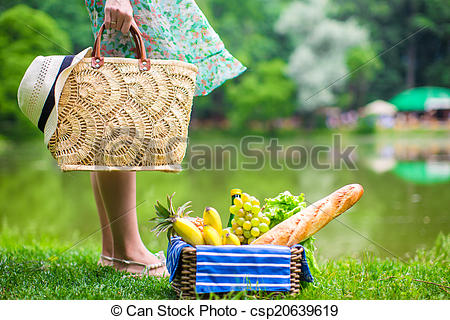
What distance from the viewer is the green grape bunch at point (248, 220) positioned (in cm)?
150

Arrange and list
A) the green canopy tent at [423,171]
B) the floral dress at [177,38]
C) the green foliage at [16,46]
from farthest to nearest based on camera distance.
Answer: the green foliage at [16,46]
the green canopy tent at [423,171]
the floral dress at [177,38]

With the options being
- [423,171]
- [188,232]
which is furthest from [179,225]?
[423,171]

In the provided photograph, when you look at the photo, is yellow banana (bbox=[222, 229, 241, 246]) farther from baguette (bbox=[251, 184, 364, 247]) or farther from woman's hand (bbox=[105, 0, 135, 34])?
woman's hand (bbox=[105, 0, 135, 34])

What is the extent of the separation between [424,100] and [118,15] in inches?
712

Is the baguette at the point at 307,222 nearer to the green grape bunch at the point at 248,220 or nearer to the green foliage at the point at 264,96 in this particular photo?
the green grape bunch at the point at 248,220

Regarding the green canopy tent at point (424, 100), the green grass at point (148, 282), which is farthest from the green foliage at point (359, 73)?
the green grass at point (148, 282)

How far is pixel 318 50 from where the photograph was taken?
17062 mm

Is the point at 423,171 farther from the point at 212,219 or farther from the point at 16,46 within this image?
the point at 16,46

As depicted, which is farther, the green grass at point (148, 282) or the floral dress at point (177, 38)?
the floral dress at point (177, 38)

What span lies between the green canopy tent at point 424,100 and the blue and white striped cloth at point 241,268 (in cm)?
1765

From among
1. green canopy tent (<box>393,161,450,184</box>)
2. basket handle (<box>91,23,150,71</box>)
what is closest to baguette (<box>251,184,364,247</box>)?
basket handle (<box>91,23,150,71</box>)

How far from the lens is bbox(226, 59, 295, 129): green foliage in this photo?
17.5 metres

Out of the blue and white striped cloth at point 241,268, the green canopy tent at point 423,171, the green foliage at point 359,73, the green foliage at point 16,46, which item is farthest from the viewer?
the green foliage at point 359,73

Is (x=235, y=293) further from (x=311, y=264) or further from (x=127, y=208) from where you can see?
(x=127, y=208)
